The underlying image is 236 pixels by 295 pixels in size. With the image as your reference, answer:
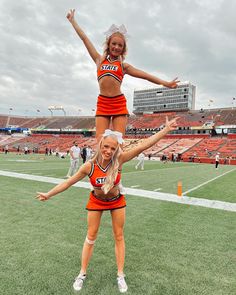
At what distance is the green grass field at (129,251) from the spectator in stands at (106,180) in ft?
1.11

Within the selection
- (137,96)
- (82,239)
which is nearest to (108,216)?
(82,239)

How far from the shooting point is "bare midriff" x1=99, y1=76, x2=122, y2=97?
345 centimetres

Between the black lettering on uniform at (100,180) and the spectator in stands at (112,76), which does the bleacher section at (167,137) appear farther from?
the black lettering on uniform at (100,180)

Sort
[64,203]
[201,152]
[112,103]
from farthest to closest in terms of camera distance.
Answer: [201,152], [64,203], [112,103]

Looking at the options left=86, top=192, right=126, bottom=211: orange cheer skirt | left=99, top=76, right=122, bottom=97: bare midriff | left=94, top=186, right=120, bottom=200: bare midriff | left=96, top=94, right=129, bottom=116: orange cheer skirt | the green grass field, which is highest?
left=99, top=76, right=122, bottom=97: bare midriff

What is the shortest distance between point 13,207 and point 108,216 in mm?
2227

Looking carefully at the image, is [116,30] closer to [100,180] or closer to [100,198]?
[100,180]

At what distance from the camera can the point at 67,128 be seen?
78750 millimetres

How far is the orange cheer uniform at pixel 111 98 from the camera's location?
3416 mm

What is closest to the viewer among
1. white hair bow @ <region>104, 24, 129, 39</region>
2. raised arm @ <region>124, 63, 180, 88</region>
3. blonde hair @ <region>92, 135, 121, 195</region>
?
blonde hair @ <region>92, 135, 121, 195</region>

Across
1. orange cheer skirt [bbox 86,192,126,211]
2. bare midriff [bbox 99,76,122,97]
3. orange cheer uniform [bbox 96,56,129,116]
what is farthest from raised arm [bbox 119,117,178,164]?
bare midriff [bbox 99,76,122,97]

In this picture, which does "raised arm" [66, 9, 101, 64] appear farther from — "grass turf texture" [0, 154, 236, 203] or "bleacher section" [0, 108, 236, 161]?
"bleacher section" [0, 108, 236, 161]

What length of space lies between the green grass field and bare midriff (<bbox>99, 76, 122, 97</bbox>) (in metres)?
2.25

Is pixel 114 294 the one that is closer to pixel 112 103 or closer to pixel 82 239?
pixel 82 239
